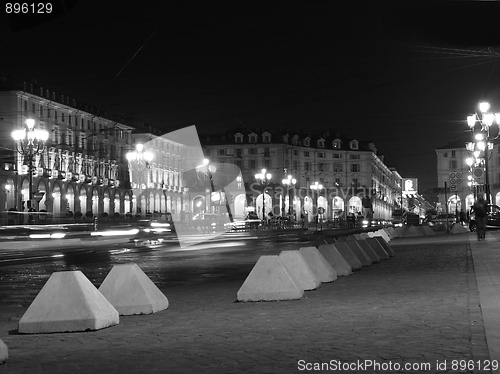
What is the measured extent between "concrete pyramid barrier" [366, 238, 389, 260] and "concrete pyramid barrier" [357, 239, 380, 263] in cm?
40

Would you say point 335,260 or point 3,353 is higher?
point 335,260

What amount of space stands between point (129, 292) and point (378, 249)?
12.9 meters

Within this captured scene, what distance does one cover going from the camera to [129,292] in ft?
40.0

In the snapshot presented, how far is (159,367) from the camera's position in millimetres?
7516

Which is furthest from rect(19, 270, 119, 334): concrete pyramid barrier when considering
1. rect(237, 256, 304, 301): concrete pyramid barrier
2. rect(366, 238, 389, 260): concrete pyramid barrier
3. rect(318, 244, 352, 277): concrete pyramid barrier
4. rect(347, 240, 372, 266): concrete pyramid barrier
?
rect(366, 238, 389, 260): concrete pyramid barrier

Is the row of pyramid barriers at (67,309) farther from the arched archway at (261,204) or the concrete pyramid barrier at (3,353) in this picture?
the arched archway at (261,204)

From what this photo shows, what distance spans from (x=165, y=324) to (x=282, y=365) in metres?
3.84

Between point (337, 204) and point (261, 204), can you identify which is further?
point (337, 204)

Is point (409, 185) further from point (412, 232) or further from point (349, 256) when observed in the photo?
point (349, 256)

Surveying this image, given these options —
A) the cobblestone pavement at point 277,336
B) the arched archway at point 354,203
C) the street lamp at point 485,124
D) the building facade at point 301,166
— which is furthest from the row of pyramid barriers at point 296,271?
the arched archway at point 354,203

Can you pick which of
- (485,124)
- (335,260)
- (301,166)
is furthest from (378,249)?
(301,166)

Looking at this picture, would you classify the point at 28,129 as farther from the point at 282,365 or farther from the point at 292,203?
the point at 292,203

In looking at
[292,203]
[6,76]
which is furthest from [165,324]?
[292,203]

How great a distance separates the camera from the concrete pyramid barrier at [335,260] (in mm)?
18062
